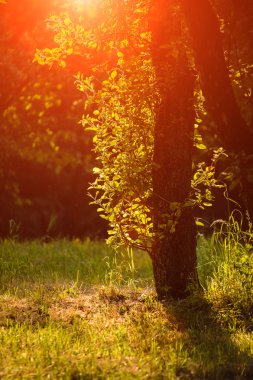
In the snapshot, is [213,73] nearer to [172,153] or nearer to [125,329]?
[172,153]

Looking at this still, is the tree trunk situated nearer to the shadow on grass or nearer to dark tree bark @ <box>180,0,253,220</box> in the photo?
dark tree bark @ <box>180,0,253,220</box>

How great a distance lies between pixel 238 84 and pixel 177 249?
8.30 feet

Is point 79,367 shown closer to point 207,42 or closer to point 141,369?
point 141,369

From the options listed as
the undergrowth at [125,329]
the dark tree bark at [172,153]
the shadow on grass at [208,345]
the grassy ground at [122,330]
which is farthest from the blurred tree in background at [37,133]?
the shadow on grass at [208,345]

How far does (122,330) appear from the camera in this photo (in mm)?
7508

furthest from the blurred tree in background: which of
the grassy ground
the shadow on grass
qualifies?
the shadow on grass

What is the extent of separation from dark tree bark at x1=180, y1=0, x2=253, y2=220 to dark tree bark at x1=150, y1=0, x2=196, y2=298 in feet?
0.96

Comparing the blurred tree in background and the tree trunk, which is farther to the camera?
the blurred tree in background

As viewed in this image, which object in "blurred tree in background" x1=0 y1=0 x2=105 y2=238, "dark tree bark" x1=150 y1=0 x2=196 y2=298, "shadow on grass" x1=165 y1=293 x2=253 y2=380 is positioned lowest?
"shadow on grass" x1=165 y1=293 x2=253 y2=380

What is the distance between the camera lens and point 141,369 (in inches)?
250

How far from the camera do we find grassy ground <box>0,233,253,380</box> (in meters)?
6.42

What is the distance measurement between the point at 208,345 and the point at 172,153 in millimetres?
2440

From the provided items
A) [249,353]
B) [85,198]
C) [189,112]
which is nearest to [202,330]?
[249,353]

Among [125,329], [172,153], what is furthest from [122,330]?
[172,153]
